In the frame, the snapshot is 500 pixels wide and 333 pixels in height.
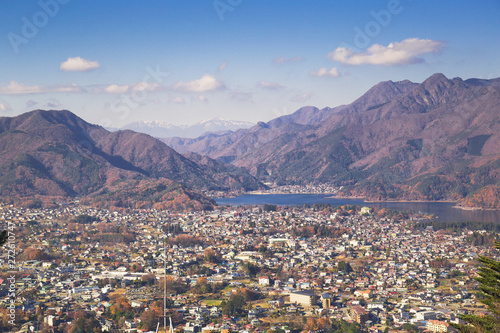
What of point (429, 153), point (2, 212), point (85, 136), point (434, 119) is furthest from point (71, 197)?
point (434, 119)

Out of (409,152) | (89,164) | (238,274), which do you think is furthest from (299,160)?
(238,274)

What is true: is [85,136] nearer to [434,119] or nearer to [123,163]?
[123,163]

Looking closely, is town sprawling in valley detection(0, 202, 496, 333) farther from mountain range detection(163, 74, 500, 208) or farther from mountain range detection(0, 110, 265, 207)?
mountain range detection(163, 74, 500, 208)

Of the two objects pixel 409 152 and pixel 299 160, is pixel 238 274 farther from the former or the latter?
pixel 299 160

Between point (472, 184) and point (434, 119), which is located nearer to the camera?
point (472, 184)

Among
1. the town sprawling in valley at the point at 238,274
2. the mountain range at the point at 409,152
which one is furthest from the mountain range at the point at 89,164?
the town sprawling in valley at the point at 238,274

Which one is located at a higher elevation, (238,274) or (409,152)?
(409,152)

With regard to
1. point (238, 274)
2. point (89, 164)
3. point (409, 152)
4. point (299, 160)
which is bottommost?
point (238, 274)
